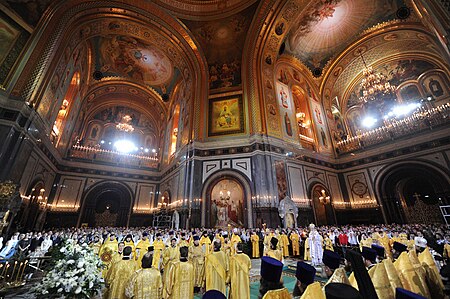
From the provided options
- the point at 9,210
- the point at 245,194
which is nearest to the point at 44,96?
the point at 9,210

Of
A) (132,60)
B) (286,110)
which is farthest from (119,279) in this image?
(132,60)

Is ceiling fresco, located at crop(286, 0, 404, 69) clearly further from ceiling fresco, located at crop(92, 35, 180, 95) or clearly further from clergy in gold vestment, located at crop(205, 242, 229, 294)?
clergy in gold vestment, located at crop(205, 242, 229, 294)

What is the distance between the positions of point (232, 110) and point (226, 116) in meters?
0.62

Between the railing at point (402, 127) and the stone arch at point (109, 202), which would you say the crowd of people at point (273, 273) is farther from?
the railing at point (402, 127)

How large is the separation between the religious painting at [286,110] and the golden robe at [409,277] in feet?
39.5

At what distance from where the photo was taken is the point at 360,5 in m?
13.4

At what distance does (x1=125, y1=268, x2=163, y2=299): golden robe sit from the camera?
273cm

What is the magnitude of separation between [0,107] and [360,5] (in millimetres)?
20706

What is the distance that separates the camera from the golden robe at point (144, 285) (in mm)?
2730

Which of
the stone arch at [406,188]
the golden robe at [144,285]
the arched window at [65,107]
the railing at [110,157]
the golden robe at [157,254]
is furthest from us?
the railing at [110,157]

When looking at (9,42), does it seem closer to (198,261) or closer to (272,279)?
(198,261)

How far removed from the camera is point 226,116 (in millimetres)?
14172

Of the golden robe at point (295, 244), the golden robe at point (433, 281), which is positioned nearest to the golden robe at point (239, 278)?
the golden robe at point (433, 281)

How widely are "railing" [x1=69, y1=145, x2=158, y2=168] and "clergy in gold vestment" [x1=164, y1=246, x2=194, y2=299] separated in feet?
55.2
